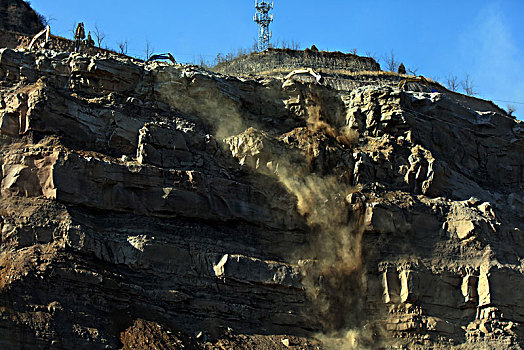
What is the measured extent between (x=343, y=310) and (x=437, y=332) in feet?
8.58

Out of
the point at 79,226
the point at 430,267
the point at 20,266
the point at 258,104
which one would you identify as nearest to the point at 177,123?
the point at 258,104

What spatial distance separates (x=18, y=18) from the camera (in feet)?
90.2

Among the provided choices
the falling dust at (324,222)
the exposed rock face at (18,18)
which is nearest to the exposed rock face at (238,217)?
the falling dust at (324,222)

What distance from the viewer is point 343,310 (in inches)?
791

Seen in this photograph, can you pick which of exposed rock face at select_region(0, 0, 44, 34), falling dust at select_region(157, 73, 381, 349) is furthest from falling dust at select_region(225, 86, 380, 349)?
exposed rock face at select_region(0, 0, 44, 34)

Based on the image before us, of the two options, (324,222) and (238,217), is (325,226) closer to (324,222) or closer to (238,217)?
(324,222)

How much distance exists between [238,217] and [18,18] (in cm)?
1311

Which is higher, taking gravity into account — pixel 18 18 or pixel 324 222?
pixel 18 18

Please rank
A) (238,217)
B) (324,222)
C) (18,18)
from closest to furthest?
(238,217) → (324,222) → (18,18)

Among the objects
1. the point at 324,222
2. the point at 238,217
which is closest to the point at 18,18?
the point at 238,217

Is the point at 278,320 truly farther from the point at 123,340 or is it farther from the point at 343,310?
the point at 123,340

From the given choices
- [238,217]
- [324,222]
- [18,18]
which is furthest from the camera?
[18,18]

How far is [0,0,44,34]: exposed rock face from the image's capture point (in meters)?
27.1

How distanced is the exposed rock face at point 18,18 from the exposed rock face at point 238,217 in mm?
6785
